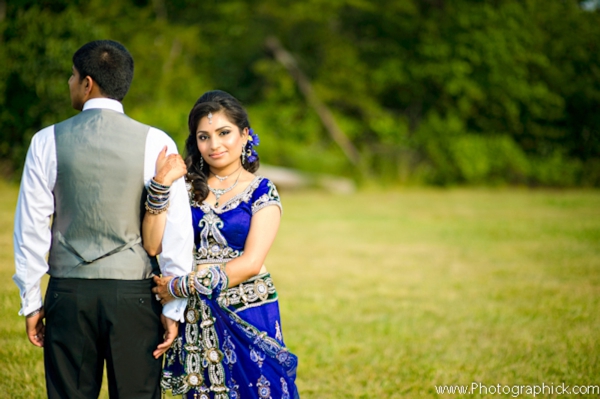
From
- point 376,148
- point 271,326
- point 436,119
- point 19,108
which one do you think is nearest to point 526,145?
point 436,119

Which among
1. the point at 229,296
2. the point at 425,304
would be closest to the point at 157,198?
the point at 229,296

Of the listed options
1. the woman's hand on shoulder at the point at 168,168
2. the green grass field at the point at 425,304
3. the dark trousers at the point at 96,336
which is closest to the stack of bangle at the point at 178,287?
the dark trousers at the point at 96,336

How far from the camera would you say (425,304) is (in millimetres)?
6203

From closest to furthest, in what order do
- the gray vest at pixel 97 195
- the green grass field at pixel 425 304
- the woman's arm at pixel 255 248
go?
the gray vest at pixel 97 195 → the woman's arm at pixel 255 248 → the green grass field at pixel 425 304

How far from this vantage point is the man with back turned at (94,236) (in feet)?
7.37

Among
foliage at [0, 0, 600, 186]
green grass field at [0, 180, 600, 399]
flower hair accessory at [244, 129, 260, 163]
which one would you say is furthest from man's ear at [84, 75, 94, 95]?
foliage at [0, 0, 600, 186]

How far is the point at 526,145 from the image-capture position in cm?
2175

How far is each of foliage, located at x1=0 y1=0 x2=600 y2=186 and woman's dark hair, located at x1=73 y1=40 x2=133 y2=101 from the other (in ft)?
55.8

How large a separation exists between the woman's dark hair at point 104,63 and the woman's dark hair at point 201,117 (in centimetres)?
42

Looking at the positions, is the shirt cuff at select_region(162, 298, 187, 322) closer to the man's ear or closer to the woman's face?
the woman's face

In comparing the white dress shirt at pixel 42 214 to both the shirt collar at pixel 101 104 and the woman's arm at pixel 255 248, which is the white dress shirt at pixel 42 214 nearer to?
the shirt collar at pixel 101 104

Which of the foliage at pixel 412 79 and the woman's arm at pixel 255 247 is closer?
the woman's arm at pixel 255 247

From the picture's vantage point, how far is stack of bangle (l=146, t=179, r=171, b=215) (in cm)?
224

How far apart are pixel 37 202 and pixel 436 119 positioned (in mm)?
20340
